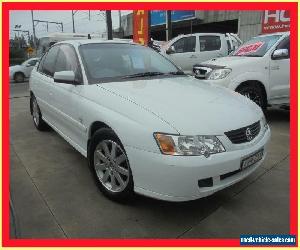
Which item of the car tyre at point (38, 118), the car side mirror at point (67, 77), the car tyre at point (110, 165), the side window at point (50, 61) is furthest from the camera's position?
the car tyre at point (38, 118)

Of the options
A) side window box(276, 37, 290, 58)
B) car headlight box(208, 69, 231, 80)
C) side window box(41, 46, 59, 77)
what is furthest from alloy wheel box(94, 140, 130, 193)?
side window box(276, 37, 290, 58)

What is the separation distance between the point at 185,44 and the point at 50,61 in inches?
281

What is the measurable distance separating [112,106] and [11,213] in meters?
1.40

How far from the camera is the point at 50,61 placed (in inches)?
205

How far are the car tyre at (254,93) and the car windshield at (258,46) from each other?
662 millimetres

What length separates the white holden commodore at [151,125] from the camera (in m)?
2.73

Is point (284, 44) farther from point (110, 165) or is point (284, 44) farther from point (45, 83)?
point (110, 165)

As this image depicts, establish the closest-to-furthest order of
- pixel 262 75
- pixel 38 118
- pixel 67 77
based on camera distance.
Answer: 1. pixel 67 77
2. pixel 38 118
3. pixel 262 75

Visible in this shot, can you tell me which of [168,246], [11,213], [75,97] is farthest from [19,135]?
[168,246]

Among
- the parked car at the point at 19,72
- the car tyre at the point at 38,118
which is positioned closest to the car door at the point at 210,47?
the car tyre at the point at 38,118

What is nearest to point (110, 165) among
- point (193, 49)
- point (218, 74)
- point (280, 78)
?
point (218, 74)

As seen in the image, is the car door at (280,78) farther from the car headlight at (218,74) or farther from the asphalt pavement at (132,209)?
the asphalt pavement at (132,209)

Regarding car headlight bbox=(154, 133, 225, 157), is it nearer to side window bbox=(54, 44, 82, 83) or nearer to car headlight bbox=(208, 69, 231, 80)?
side window bbox=(54, 44, 82, 83)

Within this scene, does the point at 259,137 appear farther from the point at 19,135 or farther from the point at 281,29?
the point at 281,29
